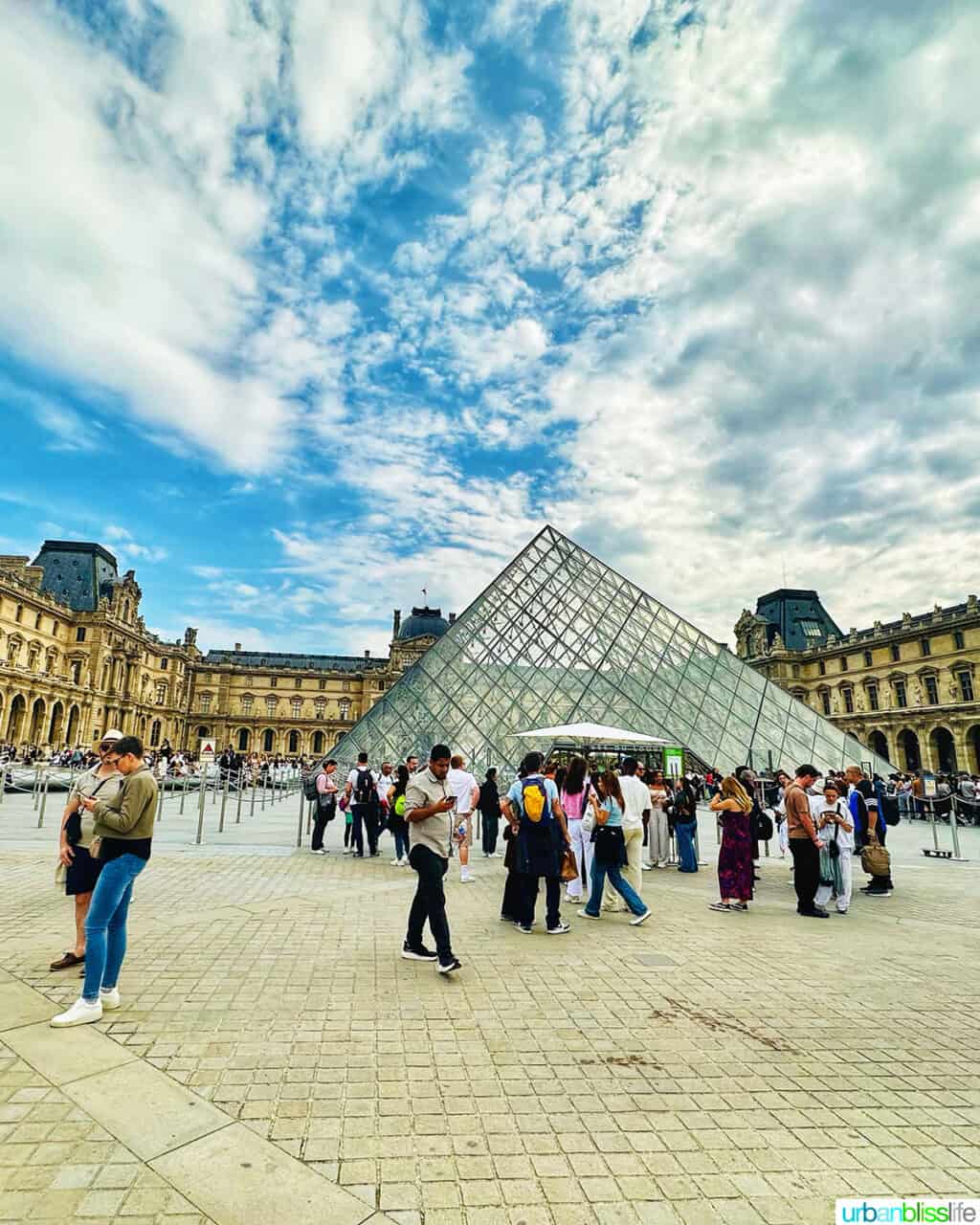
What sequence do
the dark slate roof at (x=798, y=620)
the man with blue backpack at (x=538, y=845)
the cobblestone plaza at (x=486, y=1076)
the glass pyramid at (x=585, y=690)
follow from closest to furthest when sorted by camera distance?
the cobblestone plaza at (x=486, y=1076), the man with blue backpack at (x=538, y=845), the glass pyramid at (x=585, y=690), the dark slate roof at (x=798, y=620)

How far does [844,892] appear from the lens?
6.79 metres

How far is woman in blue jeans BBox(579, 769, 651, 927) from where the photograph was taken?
590cm

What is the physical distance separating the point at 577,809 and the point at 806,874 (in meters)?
2.39

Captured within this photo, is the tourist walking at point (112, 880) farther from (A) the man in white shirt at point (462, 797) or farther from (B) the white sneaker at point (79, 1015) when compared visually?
(A) the man in white shirt at point (462, 797)

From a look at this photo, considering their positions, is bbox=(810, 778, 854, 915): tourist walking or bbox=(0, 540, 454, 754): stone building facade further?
bbox=(0, 540, 454, 754): stone building facade

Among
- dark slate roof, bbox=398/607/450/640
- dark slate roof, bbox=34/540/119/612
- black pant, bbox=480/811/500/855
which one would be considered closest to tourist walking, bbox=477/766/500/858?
black pant, bbox=480/811/500/855

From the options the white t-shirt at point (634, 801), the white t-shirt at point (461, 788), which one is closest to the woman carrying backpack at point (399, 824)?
the white t-shirt at point (461, 788)

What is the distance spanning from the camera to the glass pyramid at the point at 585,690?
64.2 feet

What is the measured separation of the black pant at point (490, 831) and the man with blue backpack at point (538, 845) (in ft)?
15.0

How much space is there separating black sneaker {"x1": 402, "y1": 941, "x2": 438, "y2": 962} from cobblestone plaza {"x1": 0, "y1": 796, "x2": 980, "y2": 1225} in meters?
0.11

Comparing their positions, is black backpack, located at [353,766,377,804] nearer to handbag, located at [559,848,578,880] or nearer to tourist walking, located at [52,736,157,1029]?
handbag, located at [559,848,578,880]

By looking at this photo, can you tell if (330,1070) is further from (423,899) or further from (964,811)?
(964,811)

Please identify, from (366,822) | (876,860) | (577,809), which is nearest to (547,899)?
(577,809)

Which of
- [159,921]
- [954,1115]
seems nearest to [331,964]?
[159,921]
